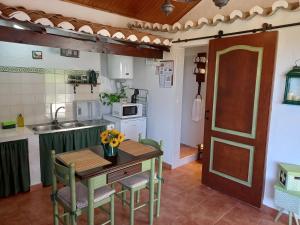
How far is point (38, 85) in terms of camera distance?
10.6ft

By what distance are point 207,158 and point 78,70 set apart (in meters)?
2.43

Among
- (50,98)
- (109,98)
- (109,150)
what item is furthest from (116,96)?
(109,150)

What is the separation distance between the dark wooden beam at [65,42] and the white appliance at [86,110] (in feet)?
3.54

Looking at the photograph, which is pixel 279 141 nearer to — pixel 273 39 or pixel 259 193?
pixel 259 193

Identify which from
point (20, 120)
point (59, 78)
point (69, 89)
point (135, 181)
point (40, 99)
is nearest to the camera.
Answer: point (135, 181)

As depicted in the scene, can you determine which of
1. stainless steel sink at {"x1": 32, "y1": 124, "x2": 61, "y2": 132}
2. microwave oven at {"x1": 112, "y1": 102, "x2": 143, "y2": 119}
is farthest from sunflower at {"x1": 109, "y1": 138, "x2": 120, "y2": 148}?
microwave oven at {"x1": 112, "y1": 102, "x2": 143, "y2": 119}

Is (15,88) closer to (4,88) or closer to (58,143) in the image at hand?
(4,88)

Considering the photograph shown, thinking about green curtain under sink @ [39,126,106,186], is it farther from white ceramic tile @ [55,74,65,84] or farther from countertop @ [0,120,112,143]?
white ceramic tile @ [55,74,65,84]

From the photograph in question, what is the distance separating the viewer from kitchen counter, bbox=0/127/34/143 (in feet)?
8.51

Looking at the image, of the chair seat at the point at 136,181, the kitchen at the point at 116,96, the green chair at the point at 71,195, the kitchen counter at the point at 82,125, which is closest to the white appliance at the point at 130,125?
the kitchen at the point at 116,96

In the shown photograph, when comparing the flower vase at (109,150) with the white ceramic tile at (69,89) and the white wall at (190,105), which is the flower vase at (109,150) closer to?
the white ceramic tile at (69,89)

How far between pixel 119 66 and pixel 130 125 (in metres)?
1.01

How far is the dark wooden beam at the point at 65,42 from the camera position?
7.52 feet

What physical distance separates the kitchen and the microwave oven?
0.7 inches
